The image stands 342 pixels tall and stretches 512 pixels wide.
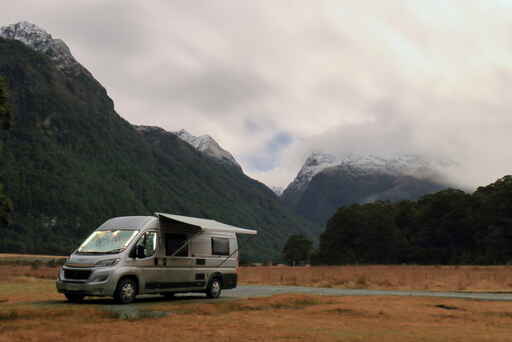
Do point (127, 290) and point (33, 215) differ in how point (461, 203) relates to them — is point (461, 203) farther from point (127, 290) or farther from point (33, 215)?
point (33, 215)

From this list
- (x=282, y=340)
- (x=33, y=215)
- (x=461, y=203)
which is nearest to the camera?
(x=282, y=340)

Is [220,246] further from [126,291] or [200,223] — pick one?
[126,291]

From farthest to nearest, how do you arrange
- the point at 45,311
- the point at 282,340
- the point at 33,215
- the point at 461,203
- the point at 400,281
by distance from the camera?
the point at 33,215
the point at 461,203
the point at 400,281
the point at 45,311
the point at 282,340

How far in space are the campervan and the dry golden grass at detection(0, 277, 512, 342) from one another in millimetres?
710

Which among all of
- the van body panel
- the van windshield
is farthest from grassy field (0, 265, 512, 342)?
the van windshield

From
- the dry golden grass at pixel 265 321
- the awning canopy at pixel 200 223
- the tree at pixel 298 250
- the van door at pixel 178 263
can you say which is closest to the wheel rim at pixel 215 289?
the van door at pixel 178 263

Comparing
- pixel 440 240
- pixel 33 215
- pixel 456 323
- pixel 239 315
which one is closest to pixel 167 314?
pixel 239 315

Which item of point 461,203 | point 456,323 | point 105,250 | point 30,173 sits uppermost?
point 30,173

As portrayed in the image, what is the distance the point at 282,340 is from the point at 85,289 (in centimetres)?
882

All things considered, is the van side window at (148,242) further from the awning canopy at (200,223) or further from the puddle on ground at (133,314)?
the puddle on ground at (133,314)

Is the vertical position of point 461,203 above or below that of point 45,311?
above

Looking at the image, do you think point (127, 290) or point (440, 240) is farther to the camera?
point (440, 240)

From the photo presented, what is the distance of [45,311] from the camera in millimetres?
15828

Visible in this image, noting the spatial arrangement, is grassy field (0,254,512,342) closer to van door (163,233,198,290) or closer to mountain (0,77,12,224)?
van door (163,233,198,290)
